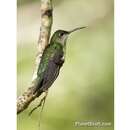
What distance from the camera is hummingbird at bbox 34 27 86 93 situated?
108 centimetres

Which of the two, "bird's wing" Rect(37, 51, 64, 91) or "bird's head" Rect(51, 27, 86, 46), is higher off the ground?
"bird's head" Rect(51, 27, 86, 46)

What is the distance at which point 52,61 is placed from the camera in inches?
43.0

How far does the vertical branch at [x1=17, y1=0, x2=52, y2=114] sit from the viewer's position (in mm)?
1079

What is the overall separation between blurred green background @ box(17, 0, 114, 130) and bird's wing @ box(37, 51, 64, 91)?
0.02m

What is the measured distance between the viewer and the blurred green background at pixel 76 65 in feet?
3.52

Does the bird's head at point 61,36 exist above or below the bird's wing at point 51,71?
above

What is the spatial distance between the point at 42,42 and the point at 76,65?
0.47ft

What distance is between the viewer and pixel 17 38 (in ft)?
3.53

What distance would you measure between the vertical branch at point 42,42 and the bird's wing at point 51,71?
0.03 metres

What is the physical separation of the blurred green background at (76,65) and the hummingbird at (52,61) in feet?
0.06

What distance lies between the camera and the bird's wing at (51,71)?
1.08m

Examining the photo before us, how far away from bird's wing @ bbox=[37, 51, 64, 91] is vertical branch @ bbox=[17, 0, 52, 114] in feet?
0.10
